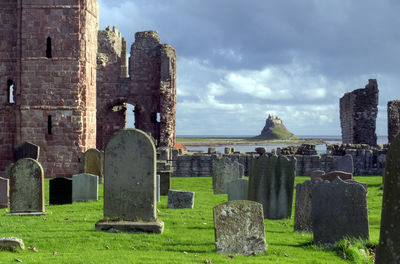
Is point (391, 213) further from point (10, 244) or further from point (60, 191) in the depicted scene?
point (60, 191)

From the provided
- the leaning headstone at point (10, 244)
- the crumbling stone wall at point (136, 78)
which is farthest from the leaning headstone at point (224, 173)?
the crumbling stone wall at point (136, 78)

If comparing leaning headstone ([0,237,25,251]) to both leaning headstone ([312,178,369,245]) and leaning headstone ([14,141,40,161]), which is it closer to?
leaning headstone ([312,178,369,245])

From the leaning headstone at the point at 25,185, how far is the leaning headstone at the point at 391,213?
30.6 ft

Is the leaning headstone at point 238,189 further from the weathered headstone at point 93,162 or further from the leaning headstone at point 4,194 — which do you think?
the weathered headstone at point 93,162

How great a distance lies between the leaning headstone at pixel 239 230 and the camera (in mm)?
7949

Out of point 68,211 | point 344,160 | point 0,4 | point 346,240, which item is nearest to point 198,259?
point 346,240

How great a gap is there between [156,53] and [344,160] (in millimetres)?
17710

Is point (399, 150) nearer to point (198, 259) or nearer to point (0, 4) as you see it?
point (198, 259)

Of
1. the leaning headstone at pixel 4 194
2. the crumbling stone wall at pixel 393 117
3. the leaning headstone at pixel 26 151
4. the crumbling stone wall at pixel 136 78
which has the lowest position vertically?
the leaning headstone at pixel 4 194

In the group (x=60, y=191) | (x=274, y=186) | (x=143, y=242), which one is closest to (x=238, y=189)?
(x=274, y=186)

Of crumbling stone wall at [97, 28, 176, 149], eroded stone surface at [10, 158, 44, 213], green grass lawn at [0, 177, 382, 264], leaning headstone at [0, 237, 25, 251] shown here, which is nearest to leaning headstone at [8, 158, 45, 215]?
eroded stone surface at [10, 158, 44, 213]

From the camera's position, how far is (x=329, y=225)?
27.3 feet

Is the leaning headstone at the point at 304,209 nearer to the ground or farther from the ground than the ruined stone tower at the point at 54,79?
nearer to the ground

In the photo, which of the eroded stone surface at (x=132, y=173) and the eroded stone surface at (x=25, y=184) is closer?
the eroded stone surface at (x=132, y=173)
